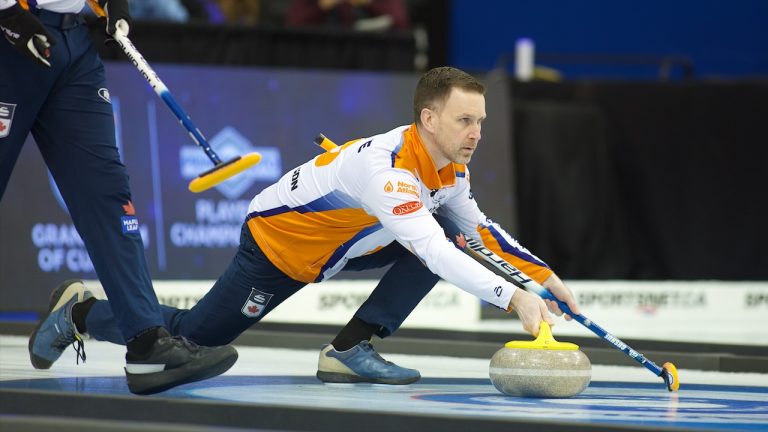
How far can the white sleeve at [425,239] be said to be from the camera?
3549mm

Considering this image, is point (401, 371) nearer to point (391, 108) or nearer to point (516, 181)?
point (391, 108)

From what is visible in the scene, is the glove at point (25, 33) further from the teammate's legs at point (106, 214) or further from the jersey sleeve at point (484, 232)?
the jersey sleeve at point (484, 232)

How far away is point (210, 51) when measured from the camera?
25.1 ft

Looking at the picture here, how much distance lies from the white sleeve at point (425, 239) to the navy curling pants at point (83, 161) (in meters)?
0.72

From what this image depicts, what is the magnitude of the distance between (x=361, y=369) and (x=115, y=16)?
135cm

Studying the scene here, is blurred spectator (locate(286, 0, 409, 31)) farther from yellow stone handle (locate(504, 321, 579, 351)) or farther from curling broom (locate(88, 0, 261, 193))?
yellow stone handle (locate(504, 321, 579, 351))

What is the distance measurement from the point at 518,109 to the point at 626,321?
5.61ft

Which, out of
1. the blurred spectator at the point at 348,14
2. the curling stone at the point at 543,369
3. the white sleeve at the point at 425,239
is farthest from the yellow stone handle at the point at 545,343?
the blurred spectator at the point at 348,14

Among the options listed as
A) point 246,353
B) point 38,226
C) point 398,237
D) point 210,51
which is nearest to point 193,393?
point 398,237

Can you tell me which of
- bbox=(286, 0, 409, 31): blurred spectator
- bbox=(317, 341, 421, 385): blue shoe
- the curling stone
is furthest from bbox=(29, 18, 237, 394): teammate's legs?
bbox=(286, 0, 409, 31): blurred spectator

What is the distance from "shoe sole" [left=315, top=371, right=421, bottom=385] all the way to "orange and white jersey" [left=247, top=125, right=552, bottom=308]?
0.32 metres

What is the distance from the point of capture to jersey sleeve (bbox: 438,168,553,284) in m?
4.07

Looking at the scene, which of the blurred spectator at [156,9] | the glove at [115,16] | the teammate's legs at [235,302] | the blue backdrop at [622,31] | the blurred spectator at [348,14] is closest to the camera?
the glove at [115,16]

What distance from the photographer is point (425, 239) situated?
11.8ft
